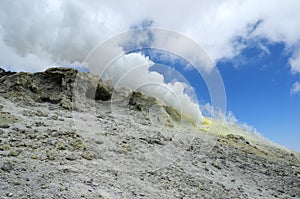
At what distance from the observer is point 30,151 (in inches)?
581

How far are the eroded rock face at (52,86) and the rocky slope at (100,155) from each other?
3.7 inches

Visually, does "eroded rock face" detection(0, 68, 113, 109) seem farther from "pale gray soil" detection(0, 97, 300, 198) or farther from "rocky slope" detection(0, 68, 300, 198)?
"pale gray soil" detection(0, 97, 300, 198)

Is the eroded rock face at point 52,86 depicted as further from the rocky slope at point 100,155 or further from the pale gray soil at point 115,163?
the pale gray soil at point 115,163

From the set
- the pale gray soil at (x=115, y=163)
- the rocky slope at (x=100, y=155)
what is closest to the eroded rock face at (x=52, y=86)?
the rocky slope at (x=100, y=155)

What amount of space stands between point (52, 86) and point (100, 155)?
16.9 meters

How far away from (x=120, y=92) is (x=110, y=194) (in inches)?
1009

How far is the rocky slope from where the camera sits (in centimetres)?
1238

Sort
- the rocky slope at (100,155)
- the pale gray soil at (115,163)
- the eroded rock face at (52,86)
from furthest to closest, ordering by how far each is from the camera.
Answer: the eroded rock face at (52,86)
the rocky slope at (100,155)
the pale gray soil at (115,163)

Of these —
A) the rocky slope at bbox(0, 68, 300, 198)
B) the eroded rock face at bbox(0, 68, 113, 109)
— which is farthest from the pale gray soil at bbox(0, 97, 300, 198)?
the eroded rock face at bbox(0, 68, 113, 109)

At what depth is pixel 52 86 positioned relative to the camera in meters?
31.7

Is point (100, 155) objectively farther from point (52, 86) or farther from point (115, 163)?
point (52, 86)

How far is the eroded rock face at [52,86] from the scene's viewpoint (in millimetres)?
28625

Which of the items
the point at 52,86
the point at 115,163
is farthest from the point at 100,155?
the point at 52,86

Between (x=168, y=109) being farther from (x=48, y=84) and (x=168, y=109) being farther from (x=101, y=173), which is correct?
(x=101, y=173)
